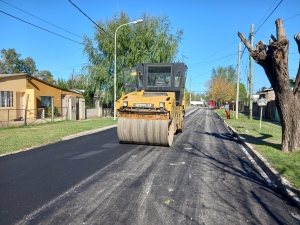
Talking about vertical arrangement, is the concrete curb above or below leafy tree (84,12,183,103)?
below

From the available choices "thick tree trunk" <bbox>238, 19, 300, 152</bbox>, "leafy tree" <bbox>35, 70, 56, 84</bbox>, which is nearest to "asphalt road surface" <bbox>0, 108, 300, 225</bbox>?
"thick tree trunk" <bbox>238, 19, 300, 152</bbox>

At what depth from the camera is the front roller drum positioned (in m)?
8.90

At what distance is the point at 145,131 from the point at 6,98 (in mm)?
15009

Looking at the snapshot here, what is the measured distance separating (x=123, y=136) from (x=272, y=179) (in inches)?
203

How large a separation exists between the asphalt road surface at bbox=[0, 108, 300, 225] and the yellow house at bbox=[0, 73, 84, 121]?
12.1m

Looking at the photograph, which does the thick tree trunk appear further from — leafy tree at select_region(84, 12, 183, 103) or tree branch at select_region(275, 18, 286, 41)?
leafy tree at select_region(84, 12, 183, 103)

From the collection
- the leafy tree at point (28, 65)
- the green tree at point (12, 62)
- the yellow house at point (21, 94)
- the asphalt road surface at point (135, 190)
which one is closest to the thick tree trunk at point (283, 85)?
the asphalt road surface at point (135, 190)

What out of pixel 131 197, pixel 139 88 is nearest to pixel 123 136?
pixel 139 88

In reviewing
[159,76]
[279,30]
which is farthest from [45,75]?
[279,30]

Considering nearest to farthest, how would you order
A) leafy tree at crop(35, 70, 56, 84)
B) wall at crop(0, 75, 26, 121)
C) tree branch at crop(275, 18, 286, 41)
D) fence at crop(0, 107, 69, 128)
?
1. tree branch at crop(275, 18, 286, 41)
2. fence at crop(0, 107, 69, 128)
3. wall at crop(0, 75, 26, 121)
4. leafy tree at crop(35, 70, 56, 84)

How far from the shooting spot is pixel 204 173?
6.27 meters

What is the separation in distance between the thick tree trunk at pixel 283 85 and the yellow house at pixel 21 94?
1459cm

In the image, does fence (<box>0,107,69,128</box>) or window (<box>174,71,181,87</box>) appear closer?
window (<box>174,71,181,87</box>)

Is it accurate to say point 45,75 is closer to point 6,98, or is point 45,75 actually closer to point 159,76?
point 6,98
